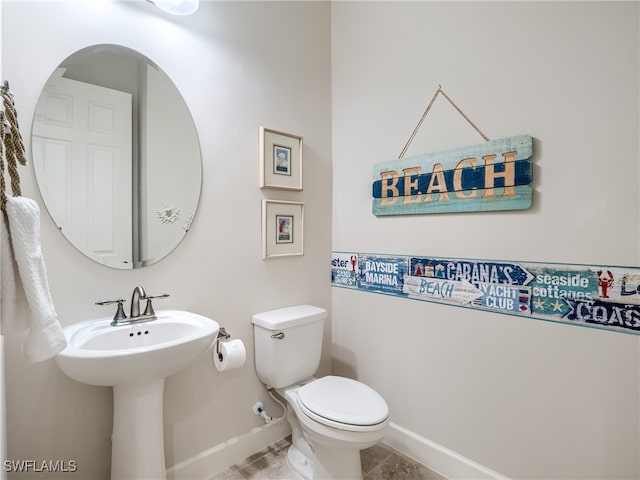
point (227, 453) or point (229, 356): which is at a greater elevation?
point (229, 356)

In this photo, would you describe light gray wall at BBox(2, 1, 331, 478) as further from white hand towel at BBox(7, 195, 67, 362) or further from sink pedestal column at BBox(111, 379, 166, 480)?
white hand towel at BBox(7, 195, 67, 362)

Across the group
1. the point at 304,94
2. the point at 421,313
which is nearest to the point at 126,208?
the point at 304,94

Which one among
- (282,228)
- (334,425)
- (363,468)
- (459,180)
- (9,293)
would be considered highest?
(459,180)

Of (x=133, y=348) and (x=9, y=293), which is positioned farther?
(x=133, y=348)

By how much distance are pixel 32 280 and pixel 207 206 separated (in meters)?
0.94

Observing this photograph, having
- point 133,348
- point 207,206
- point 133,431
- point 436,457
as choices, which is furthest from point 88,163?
point 436,457

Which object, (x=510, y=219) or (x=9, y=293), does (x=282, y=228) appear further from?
(x=9, y=293)

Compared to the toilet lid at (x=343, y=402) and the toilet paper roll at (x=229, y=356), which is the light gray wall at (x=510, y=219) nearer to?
the toilet lid at (x=343, y=402)

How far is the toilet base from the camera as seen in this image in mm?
1636

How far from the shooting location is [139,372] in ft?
3.62

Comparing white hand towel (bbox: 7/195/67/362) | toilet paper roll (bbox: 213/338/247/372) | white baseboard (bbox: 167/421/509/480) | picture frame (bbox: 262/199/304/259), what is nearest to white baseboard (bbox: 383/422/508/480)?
white baseboard (bbox: 167/421/509/480)

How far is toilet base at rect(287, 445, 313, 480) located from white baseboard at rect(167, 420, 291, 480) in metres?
0.16

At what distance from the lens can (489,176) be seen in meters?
1.51

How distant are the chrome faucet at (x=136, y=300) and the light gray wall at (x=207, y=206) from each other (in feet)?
0.19
